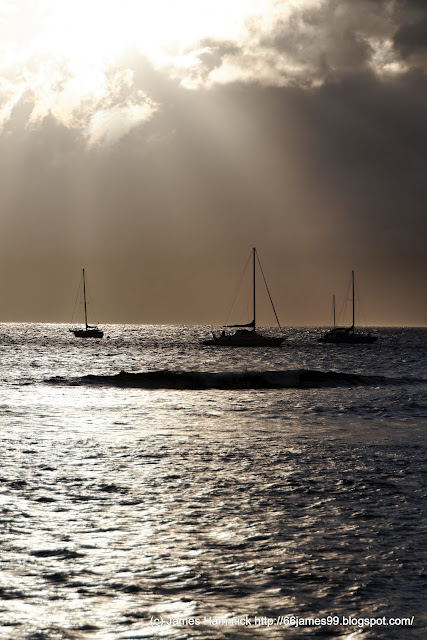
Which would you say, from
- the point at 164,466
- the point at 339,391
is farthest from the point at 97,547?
the point at 339,391

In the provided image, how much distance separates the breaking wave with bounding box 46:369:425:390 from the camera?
5819cm

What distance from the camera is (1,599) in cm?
989

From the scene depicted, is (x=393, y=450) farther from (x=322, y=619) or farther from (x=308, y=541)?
(x=322, y=619)

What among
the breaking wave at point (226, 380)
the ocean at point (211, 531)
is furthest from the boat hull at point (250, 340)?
the ocean at point (211, 531)

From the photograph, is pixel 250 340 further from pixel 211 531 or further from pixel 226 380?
pixel 211 531

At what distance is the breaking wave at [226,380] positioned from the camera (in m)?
58.2

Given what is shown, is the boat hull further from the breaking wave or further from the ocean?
the ocean

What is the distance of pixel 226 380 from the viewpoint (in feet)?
195

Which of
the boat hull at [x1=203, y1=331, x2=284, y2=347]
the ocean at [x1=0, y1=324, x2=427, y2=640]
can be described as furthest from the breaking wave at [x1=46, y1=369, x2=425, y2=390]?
the boat hull at [x1=203, y1=331, x2=284, y2=347]

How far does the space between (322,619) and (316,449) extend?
15765mm

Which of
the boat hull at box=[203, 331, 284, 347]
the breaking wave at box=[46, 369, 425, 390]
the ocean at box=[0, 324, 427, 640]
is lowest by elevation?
the breaking wave at box=[46, 369, 425, 390]

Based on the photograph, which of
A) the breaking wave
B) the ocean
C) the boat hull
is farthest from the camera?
the boat hull

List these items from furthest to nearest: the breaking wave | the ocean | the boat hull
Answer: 1. the boat hull
2. the breaking wave
3. the ocean

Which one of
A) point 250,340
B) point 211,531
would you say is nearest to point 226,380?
point 211,531
